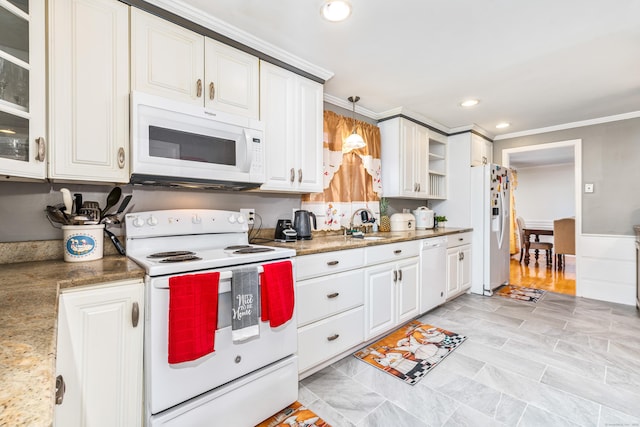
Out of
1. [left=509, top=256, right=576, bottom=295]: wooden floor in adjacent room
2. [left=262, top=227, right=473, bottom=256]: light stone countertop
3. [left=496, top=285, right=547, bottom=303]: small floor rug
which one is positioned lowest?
[left=496, top=285, right=547, bottom=303]: small floor rug

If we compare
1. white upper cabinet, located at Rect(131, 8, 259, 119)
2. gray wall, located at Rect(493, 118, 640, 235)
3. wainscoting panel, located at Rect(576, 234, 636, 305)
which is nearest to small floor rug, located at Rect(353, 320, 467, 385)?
white upper cabinet, located at Rect(131, 8, 259, 119)

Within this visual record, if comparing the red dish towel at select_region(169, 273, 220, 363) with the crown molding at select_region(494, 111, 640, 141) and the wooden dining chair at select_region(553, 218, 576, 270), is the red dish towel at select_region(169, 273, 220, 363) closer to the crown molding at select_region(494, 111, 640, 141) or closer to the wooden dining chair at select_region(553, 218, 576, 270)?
the crown molding at select_region(494, 111, 640, 141)

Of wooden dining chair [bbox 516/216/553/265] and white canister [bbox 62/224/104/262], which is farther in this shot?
wooden dining chair [bbox 516/216/553/265]

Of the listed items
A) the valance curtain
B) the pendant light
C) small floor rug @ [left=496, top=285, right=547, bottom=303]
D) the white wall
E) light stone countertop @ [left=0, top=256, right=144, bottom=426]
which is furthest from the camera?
the white wall

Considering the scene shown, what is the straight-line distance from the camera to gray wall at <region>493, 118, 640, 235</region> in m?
3.45

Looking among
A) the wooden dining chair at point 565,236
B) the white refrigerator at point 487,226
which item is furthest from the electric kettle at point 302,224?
the wooden dining chair at point 565,236

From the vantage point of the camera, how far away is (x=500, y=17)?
176 cm

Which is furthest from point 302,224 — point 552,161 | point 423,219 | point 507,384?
point 552,161

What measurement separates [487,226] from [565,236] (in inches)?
91.8

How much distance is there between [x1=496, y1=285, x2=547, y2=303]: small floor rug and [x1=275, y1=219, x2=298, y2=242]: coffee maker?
9.87 ft

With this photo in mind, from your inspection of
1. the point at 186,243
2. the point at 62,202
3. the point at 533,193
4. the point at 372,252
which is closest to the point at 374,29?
the point at 372,252

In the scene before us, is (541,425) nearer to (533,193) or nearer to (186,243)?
(186,243)

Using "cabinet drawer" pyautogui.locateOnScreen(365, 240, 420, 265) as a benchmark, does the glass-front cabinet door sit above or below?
above

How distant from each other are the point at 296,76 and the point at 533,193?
24.9 feet
